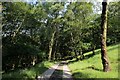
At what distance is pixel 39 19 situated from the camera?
5031 cm

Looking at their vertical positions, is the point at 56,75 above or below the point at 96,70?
below

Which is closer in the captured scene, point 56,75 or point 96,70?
point 96,70

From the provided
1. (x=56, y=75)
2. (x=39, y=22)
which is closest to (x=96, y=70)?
(x=56, y=75)

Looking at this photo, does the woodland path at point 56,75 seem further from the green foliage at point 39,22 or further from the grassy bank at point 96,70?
the green foliage at point 39,22

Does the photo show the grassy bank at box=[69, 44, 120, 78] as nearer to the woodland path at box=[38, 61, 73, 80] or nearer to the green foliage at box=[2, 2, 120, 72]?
the woodland path at box=[38, 61, 73, 80]

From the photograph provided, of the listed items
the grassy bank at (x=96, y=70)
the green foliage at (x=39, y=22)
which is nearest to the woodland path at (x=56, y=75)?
the grassy bank at (x=96, y=70)

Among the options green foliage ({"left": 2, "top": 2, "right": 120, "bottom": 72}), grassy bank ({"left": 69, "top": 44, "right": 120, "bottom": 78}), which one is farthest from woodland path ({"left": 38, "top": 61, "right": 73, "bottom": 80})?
green foliage ({"left": 2, "top": 2, "right": 120, "bottom": 72})

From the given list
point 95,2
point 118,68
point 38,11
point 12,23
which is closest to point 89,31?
point 95,2

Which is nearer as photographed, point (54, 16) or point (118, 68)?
point (118, 68)

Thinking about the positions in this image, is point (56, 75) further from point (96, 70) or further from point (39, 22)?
point (39, 22)

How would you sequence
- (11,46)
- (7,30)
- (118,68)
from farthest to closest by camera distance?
1. (7,30)
2. (11,46)
3. (118,68)

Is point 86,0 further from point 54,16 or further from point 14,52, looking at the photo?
point 14,52

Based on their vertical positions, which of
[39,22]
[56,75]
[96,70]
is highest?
[39,22]

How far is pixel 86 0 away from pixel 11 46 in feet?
55.7
